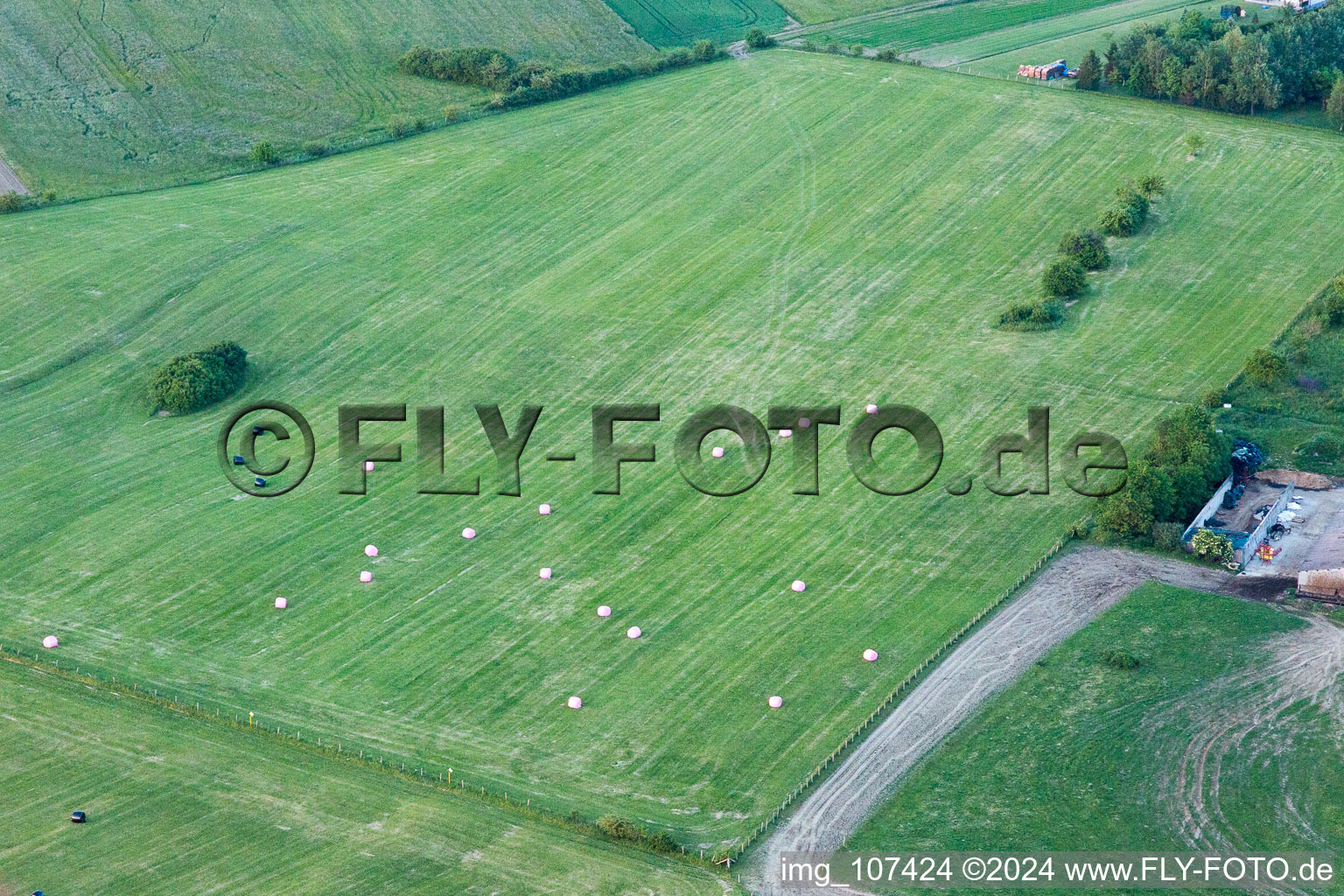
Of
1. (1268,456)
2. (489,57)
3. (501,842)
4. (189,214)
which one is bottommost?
(501,842)

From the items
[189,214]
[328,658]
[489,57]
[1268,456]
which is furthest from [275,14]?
[1268,456]

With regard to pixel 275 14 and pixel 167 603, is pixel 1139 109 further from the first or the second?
pixel 167 603

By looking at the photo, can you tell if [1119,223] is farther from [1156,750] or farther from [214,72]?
[214,72]

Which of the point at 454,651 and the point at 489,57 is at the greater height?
the point at 489,57

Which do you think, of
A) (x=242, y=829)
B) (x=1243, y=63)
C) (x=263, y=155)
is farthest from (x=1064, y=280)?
(x=242, y=829)

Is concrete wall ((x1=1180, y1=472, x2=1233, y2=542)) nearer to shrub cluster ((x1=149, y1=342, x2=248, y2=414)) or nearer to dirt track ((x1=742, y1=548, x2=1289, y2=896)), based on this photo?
dirt track ((x1=742, y1=548, x2=1289, y2=896))

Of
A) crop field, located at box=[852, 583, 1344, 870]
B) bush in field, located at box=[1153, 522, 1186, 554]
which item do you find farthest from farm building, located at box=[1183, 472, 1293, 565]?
crop field, located at box=[852, 583, 1344, 870]
